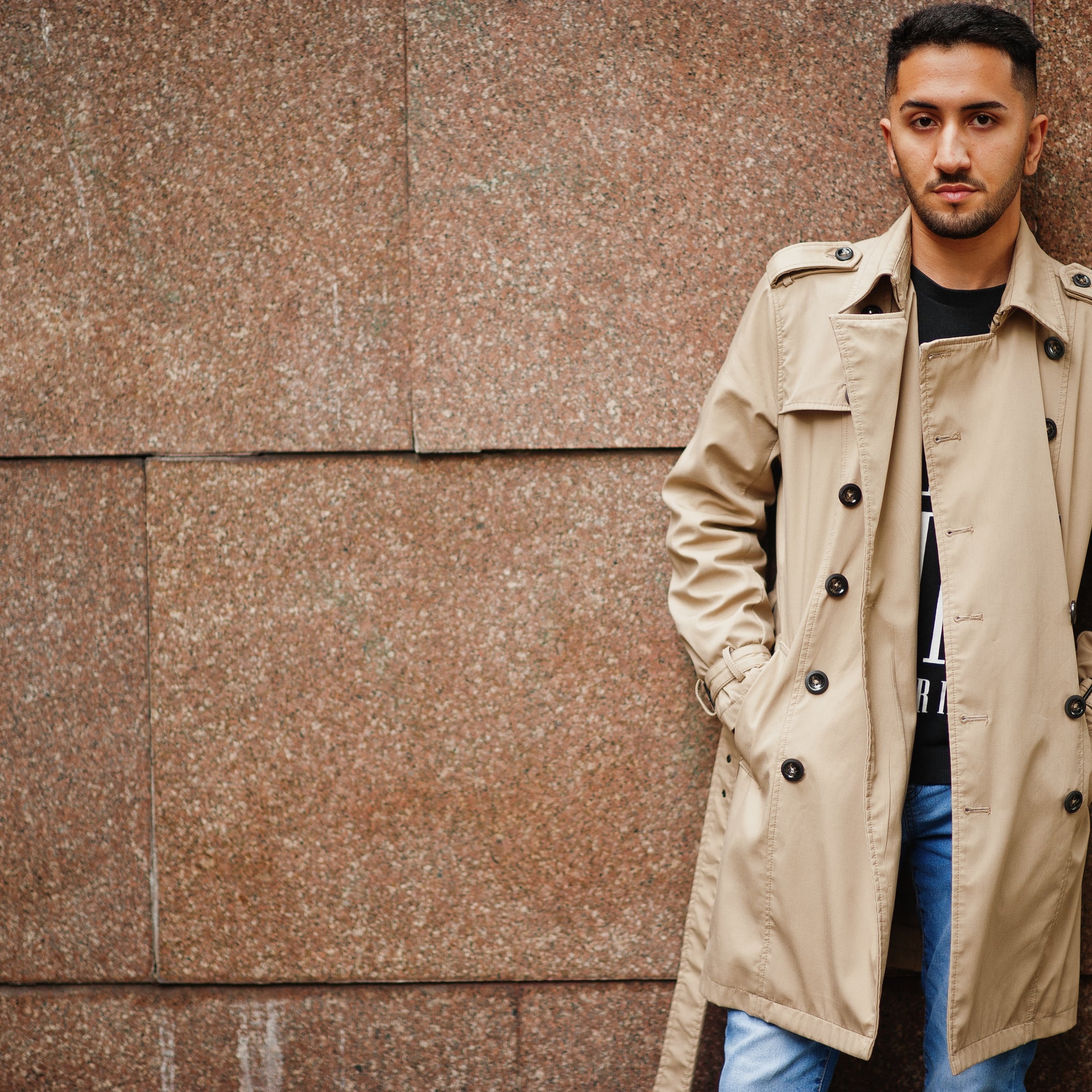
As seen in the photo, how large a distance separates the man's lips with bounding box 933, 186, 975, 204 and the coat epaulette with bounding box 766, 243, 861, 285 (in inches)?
9.2

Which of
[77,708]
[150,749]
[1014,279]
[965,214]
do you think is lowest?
[150,749]

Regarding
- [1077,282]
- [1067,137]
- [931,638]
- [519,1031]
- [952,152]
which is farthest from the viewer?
[519,1031]

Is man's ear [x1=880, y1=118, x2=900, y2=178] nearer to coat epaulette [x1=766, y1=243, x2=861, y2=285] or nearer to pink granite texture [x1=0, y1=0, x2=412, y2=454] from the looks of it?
coat epaulette [x1=766, y1=243, x2=861, y2=285]

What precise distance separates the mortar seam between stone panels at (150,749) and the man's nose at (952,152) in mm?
2128

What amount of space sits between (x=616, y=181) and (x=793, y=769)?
1616 millimetres

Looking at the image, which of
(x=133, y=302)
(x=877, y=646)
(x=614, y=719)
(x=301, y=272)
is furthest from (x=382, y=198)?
(x=877, y=646)

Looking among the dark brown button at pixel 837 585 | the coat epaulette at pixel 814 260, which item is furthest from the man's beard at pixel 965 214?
the dark brown button at pixel 837 585

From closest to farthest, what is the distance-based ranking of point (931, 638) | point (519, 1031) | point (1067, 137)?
point (931, 638), point (1067, 137), point (519, 1031)

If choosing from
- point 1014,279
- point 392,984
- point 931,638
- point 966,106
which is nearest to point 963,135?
point 966,106

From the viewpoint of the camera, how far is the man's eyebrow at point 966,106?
2191 mm

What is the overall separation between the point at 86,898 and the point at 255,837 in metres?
0.52

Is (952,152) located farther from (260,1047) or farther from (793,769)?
(260,1047)

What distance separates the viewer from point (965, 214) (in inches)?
86.7

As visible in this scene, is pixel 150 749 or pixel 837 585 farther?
pixel 150 749
